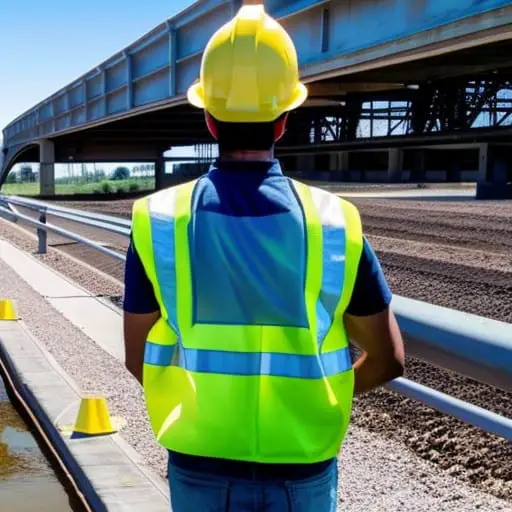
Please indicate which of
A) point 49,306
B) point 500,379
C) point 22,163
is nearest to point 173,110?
point 49,306

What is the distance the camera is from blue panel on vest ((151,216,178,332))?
5.79 ft

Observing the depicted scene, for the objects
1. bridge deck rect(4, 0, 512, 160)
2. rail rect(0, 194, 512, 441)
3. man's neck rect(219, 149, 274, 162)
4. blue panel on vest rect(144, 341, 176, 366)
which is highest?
bridge deck rect(4, 0, 512, 160)

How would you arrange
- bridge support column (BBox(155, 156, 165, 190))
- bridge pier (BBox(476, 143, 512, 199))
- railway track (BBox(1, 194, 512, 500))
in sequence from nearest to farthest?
railway track (BBox(1, 194, 512, 500)) < bridge pier (BBox(476, 143, 512, 199)) < bridge support column (BBox(155, 156, 165, 190))

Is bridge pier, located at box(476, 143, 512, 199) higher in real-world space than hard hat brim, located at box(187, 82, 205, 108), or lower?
lower

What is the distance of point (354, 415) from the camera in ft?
17.8

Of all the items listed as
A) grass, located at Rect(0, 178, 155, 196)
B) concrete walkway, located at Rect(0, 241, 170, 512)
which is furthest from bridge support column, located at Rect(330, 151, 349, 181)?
concrete walkway, located at Rect(0, 241, 170, 512)

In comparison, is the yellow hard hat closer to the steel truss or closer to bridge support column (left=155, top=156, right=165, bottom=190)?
the steel truss

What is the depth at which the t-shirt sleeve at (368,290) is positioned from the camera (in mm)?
1774

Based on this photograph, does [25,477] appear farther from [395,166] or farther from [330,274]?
[395,166]

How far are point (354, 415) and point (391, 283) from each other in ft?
21.6

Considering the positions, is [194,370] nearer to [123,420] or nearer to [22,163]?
[123,420]

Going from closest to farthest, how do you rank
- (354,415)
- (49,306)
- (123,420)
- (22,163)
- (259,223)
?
(259,223) < (123,420) < (354,415) < (49,306) < (22,163)

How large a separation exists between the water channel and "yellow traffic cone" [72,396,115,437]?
25cm

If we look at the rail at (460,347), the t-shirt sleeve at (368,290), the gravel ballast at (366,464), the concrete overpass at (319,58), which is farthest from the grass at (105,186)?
the t-shirt sleeve at (368,290)
